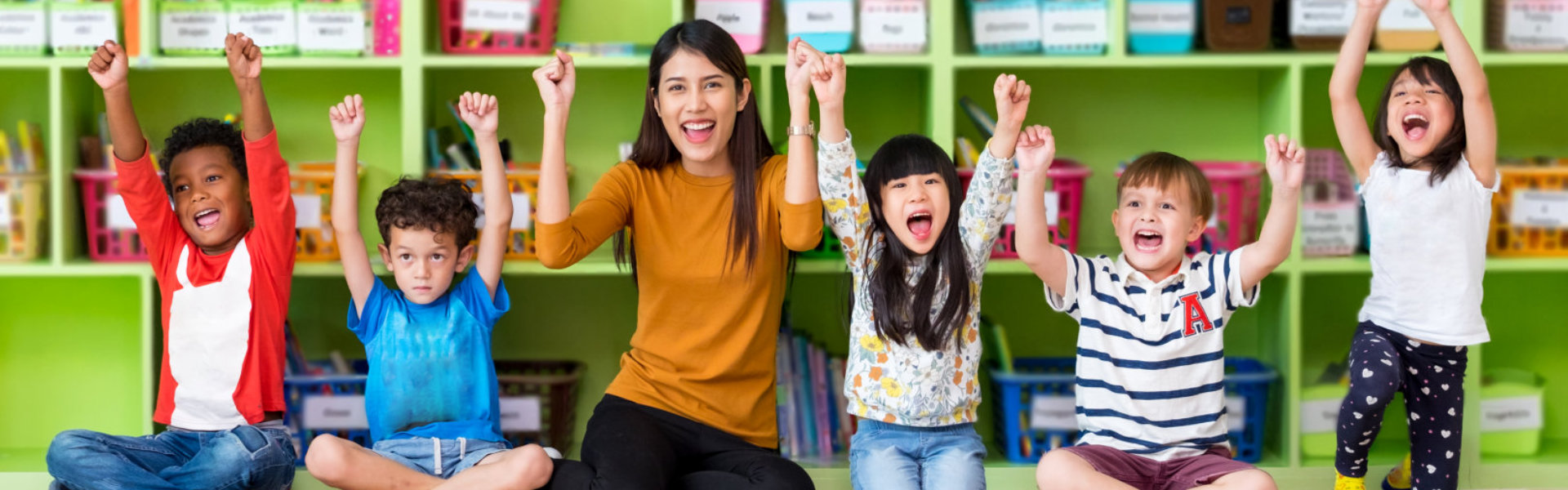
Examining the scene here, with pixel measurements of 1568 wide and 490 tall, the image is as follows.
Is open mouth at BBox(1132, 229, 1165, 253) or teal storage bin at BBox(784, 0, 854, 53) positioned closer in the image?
open mouth at BBox(1132, 229, 1165, 253)

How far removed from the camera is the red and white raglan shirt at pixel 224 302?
7.02 ft

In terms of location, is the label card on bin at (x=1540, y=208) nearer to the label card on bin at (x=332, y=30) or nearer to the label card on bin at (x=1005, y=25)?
the label card on bin at (x=1005, y=25)

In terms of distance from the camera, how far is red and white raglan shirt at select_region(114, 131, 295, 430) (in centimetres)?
214

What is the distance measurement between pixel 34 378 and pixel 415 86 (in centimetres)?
111

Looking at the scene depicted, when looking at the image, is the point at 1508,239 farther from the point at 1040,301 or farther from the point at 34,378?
the point at 34,378

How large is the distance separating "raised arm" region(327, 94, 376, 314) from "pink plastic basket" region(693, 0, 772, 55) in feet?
2.04

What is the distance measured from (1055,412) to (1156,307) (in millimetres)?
440

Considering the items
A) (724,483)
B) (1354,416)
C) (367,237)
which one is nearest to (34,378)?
(367,237)

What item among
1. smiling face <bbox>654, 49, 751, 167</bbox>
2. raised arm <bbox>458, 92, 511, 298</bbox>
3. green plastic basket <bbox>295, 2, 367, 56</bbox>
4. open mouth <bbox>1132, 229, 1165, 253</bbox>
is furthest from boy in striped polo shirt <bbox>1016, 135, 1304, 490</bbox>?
green plastic basket <bbox>295, 2, 367, 56</bbox>

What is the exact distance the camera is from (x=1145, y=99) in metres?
2.66

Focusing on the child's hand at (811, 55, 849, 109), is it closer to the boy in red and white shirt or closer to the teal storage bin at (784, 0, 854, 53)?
the teal storage bin at (784, 0, 854, 53)

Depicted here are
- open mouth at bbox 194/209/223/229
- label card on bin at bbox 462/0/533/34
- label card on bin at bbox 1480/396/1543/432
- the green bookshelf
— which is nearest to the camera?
open mouth at bbox 194/209/223/229

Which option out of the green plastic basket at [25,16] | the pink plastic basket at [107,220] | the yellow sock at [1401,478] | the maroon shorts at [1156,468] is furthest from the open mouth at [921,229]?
the green plastic basket at [25,16]

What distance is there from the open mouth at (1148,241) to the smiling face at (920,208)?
1.00 feet
